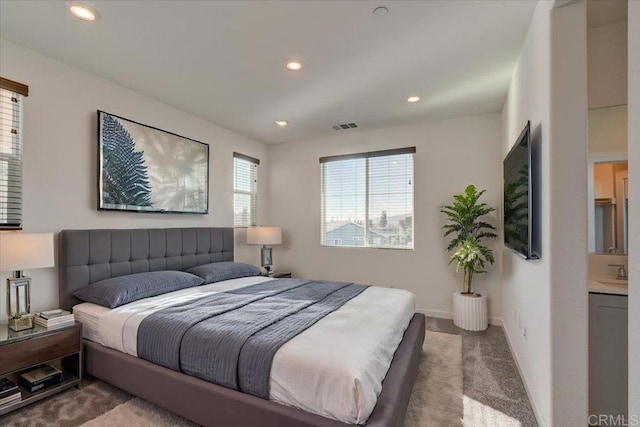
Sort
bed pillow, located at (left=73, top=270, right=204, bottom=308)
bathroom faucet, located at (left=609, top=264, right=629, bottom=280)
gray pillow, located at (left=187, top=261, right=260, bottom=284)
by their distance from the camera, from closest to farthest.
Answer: bathroom faucet, located at (left=609, top=264, right=629, bottom=280) < bed pillow, located at (left=73, top=270, right=204, bottom=308) < gray pillow, located at (left=187, top=261, right=260, bottom=284)

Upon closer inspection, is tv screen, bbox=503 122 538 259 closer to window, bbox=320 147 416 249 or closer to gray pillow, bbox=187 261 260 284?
window, bbox=320 147 416 249

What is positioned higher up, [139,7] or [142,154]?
[139,7]

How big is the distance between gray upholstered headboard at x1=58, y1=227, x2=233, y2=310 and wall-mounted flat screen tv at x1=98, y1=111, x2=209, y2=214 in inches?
11.5

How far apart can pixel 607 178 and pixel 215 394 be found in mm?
3044

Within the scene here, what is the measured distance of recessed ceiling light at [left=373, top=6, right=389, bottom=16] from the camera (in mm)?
2019

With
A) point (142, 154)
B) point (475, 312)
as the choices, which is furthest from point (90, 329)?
point (475, 312)

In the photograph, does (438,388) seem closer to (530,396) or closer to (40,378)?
(530,396)

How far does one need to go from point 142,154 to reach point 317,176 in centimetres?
262

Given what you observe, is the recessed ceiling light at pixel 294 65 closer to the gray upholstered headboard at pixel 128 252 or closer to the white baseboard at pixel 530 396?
the gray upholstered headboard at pixel 128 252

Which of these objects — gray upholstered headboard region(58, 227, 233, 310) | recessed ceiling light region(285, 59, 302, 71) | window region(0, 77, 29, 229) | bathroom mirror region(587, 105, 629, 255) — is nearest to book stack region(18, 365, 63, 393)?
gray upholstered headboard region(58, 227, 233, 310)

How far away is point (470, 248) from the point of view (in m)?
3.66

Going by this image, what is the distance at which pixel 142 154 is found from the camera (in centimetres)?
334

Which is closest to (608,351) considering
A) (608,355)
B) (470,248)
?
(608,355)

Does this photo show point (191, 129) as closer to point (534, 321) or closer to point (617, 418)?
point (534, 321)
